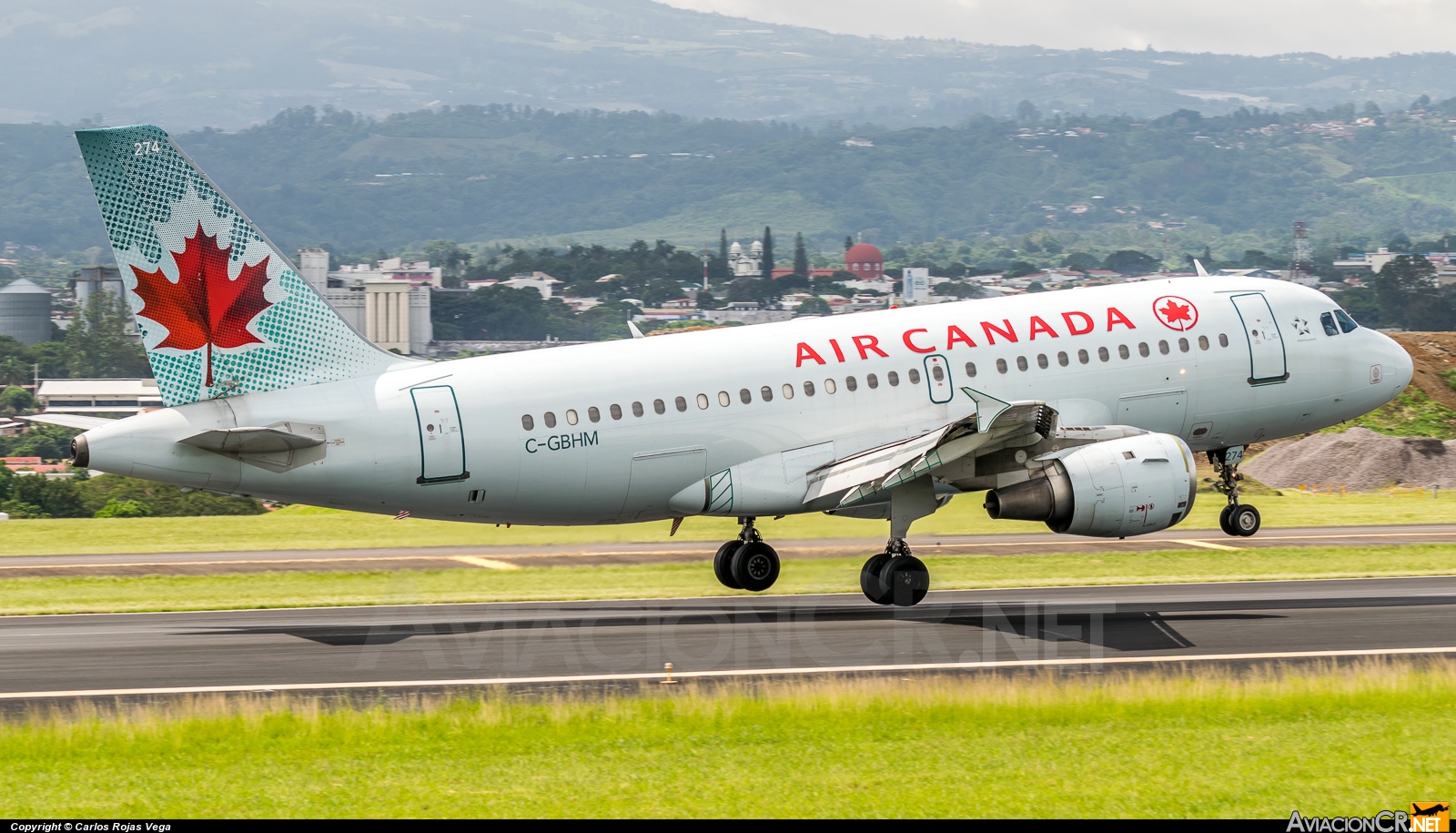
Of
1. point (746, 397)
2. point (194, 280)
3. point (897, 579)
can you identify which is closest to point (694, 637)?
point (897, 579)

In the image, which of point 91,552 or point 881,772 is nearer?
point 881,772

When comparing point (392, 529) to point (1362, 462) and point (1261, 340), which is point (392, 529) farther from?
point (1362, 462)

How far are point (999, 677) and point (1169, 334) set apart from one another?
42.6ft

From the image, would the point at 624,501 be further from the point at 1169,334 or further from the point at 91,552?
the point at 91,552

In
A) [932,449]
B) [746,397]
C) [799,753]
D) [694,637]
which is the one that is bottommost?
[694,637]

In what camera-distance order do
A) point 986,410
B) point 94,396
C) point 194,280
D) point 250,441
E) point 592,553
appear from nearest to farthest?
1. point 250,441
2. point 194,280
3. point 986,410
4. point 592,553
5. point 94,396

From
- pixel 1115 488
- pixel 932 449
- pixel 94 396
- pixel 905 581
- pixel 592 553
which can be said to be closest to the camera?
pixel 1115 488

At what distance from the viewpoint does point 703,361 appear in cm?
3231

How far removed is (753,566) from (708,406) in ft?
14.3

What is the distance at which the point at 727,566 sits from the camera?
34.6 meters

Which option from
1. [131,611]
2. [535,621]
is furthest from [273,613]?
[535,621]

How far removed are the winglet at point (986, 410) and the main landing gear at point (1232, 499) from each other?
254 inches

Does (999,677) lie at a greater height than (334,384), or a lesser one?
lesser

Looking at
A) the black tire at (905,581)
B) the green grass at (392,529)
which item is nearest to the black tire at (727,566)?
the black tire at (905,581)
